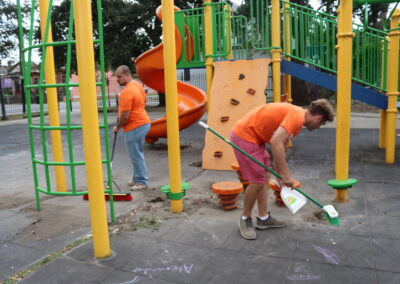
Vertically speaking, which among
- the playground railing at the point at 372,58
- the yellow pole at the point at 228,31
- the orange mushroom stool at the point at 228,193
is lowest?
the orange mushroom stool at the point at 228,193

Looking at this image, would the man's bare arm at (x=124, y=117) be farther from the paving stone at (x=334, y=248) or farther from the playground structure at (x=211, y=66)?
the paving stone at (x=334, y=248)

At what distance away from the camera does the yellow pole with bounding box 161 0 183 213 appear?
12.8 ft

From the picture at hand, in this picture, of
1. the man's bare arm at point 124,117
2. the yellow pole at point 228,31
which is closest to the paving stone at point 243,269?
the man's bare arm at point 124,117

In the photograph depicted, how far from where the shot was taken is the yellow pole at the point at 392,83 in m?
5.98

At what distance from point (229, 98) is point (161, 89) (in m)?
3.38

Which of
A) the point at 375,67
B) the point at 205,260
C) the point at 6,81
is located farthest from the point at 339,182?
the point at 6,81

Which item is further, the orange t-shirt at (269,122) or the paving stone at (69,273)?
the orange t-shirt at (269,122)

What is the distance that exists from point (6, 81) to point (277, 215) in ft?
97.4

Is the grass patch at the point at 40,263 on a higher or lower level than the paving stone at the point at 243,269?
higher

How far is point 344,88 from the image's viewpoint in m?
4.25

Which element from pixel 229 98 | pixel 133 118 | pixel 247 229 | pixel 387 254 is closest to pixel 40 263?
pixel 247 229

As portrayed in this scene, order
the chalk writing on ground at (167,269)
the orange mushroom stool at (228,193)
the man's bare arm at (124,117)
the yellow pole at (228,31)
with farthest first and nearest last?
the yellow pole at (228,31) → the man's bare arm at (124,117) → the orange mushroom stool at (228,193) → the chalk writing on ground at (167,269)

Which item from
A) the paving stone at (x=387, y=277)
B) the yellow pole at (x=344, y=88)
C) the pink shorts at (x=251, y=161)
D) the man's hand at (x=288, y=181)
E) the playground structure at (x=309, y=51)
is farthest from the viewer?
the playground structure at (x=309, y=51)

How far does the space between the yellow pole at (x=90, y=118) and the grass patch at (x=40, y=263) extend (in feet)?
1.14
